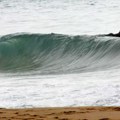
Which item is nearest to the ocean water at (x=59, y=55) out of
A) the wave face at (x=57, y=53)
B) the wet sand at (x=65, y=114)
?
the wave face at (x=57, y=53)

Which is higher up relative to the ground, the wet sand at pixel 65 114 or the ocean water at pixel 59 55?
the ocean water at pixel 59 55

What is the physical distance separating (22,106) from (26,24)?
1800 cm

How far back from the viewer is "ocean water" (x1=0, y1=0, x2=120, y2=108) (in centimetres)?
1033

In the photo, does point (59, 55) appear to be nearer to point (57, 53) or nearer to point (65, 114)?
point (57, 53)

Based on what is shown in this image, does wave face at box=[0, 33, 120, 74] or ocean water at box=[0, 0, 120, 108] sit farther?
wave face at box=[0, 33, 120, 74]

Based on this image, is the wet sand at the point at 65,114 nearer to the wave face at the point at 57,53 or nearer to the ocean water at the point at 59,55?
the ocean water at the point at 59,55

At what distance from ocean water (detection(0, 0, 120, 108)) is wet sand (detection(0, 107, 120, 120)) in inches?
51.4

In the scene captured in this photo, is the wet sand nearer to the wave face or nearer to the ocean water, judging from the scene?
the ocean water

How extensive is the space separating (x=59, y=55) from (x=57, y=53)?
1.49 ft

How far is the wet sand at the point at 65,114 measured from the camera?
711cm

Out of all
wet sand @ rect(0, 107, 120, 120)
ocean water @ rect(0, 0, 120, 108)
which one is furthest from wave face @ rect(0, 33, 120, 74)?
wet sand @ rect(0, 107, 120, 120)

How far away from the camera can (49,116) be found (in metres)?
7.40

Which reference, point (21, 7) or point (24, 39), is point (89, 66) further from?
point (21, 7)

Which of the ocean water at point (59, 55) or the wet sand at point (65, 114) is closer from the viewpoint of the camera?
the wet sand at point (65, 114)
